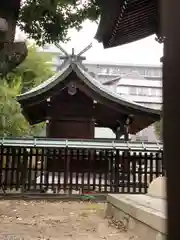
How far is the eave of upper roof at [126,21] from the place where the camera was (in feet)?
12.8

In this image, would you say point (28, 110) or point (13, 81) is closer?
point (28, 110)

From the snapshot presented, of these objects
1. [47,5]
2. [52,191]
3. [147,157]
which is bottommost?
[52,191]

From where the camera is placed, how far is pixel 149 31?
14.9 feet

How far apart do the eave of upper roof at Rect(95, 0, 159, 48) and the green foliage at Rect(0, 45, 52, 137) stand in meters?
12.4

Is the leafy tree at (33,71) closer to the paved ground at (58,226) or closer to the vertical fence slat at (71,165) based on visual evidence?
the vertical fence slat at (71,165)

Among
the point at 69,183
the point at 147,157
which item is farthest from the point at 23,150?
the point at 147,157

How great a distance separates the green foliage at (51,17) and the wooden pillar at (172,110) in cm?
436

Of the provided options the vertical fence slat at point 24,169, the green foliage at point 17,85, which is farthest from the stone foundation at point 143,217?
the green foliage at point 17,85

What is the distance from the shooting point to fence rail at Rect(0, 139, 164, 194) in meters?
11.2

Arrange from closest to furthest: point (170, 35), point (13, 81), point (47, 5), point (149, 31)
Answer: point (170, 35) < point (149, 31) < point (47, 5) < point (13, 81)

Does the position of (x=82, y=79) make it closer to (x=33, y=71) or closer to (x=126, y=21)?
(x=126, y=21)

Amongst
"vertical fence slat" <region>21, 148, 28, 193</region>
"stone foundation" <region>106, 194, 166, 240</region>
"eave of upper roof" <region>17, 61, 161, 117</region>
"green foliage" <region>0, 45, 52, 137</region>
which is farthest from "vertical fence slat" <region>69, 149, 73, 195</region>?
"green foliage" <region>0, 45, 52, 137</region>

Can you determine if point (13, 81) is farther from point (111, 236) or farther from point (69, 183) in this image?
point (111, 236)

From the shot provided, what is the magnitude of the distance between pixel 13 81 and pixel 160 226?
17.1 m
